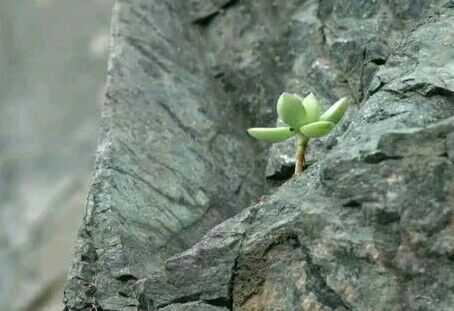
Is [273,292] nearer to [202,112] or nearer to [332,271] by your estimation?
[332,271]

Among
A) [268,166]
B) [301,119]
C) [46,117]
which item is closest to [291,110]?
[301,119]

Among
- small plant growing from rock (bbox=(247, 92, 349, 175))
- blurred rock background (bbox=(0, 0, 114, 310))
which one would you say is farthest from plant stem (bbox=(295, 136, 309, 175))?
blurred rock background (bbox=(0, 0, 114, 310))

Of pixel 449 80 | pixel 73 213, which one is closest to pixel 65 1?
pixel 73 213

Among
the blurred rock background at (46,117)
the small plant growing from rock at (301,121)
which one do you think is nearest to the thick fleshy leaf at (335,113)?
the small plant growing from rock at (301,121)

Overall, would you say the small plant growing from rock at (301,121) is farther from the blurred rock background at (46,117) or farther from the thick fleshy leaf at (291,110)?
the blurred rock background at (46,117)

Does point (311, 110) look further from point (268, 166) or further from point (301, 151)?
point (268, 166)

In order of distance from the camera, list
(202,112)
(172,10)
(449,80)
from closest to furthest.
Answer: (449,80)
(202,112)
(172,10)
